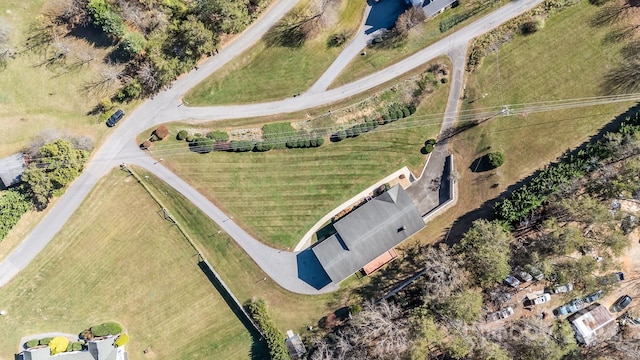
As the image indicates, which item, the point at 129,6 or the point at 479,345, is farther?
the point at 129,6

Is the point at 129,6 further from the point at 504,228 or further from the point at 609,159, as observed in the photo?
the point at 609,159

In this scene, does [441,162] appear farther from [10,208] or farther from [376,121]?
[10,208]

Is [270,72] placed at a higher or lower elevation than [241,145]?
higher

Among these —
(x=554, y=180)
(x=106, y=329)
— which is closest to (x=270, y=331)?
(x=106, y=329)

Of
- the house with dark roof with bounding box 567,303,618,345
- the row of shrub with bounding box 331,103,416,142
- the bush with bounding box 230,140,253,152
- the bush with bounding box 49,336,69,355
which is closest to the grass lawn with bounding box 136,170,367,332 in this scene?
the bush with bounding box 230,140,253,152

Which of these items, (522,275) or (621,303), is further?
(522,275)

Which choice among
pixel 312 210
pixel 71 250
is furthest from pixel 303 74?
pixel 71 250

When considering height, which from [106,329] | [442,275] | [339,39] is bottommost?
[442,275]
